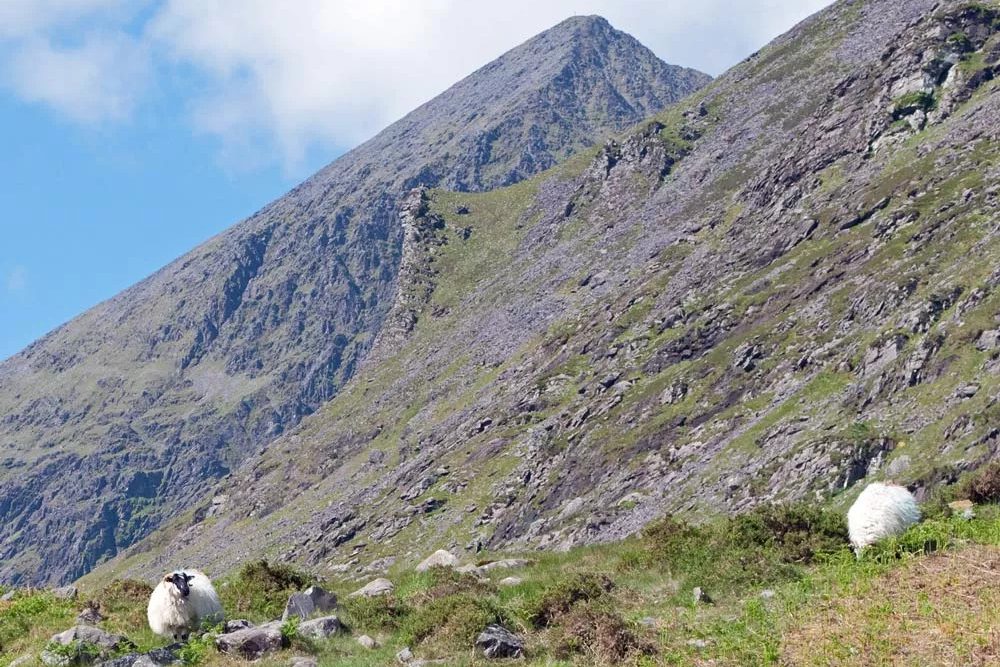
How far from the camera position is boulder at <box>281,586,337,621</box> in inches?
754

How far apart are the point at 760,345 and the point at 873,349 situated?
21.1 meters

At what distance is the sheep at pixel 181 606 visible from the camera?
1881cm

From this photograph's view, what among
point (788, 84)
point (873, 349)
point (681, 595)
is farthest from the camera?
point (788, 84)

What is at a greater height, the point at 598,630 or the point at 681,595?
the point at 598,630

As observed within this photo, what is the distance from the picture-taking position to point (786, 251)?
4385 inches

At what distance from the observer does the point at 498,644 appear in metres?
16.0

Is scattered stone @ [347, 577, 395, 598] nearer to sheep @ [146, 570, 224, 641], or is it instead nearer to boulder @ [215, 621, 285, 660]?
sheep @ [146, 570, 224, 641]

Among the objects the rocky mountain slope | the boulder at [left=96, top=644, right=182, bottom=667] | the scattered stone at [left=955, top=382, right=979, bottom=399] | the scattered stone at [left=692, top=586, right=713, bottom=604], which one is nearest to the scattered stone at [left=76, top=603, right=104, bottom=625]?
the boulder at [left=96, top=644, right=182, bottom=667]

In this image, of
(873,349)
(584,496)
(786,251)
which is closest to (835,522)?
(873,349)

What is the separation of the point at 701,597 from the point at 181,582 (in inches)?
401

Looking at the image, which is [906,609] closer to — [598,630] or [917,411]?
[598,630]

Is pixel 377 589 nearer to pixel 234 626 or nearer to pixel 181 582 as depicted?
pixel 234 626

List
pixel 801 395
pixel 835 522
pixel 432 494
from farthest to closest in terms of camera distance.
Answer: pixel 432 494 → pixel 801 395 → pixel 835 522

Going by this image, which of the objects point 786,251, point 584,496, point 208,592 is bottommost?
point 584,496
